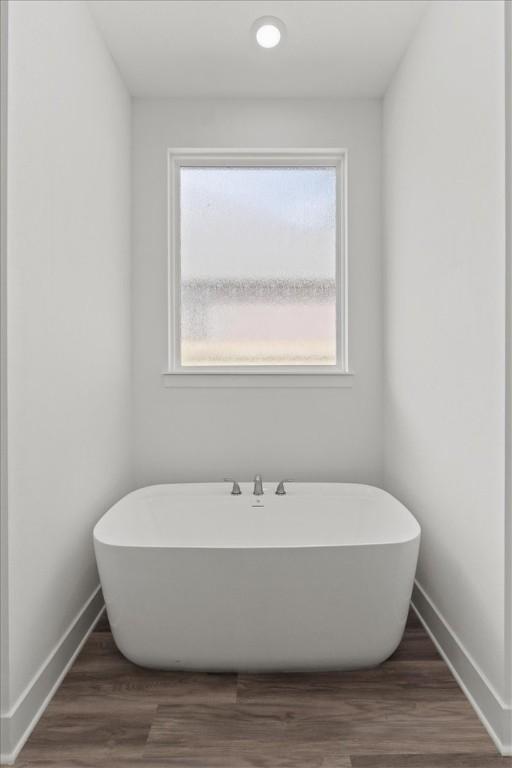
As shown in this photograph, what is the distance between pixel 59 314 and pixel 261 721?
1495 mm

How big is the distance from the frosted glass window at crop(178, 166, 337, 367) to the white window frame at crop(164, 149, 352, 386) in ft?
0.14

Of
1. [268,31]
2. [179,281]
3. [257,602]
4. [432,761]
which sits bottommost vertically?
[432,761]

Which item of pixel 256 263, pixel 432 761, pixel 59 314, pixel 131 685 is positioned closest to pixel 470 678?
pixel 432 761

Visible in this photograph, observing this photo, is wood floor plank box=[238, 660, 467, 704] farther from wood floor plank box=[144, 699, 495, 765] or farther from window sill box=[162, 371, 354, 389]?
window sill box=[162, 371, 354, 389]

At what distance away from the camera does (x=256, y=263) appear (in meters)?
2.99

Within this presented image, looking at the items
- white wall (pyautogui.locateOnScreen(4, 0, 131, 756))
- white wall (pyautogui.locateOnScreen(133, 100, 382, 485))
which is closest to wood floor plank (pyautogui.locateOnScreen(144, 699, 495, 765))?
white wall (pyautogui.locateOnScreen(4, 0, 131, 756))

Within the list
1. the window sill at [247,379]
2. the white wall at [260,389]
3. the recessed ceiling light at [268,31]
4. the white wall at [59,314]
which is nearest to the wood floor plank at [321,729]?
the white wall at [59,314]

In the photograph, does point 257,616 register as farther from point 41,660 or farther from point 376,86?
point 376,86

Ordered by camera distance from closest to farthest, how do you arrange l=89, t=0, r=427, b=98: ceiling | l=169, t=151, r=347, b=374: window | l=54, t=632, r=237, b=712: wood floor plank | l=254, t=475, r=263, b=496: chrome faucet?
l=54, t=632, r=237, b=712: wood floor plank < l=89, t=0, r=427, b=98: ceiling < l=254, t=475, r=263, b=496: chrome faucet < l=169, t=151, r=347, b=374: window

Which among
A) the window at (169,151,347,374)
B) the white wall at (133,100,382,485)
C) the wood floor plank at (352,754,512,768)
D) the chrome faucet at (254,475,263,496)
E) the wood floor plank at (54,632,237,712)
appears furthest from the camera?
the window at (169,151,347,374)

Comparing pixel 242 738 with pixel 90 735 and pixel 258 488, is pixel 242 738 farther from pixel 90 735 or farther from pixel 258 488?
pixel 258 488

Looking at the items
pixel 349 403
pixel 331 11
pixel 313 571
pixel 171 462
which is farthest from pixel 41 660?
pixel 331 11

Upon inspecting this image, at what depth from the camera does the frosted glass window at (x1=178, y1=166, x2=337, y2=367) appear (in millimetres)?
2990

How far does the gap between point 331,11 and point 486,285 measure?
1.41 metres
